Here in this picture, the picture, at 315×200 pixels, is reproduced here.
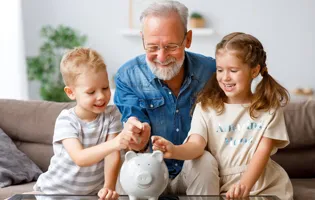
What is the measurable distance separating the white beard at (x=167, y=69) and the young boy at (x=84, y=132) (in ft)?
0.79

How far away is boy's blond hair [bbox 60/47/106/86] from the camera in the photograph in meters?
2.15

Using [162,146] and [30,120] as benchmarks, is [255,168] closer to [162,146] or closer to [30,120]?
[162,146]

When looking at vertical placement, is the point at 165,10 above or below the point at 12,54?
above

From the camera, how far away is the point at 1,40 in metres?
5.22

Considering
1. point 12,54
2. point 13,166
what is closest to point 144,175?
point 13,166

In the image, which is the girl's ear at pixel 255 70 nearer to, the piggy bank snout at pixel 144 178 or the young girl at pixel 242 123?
the young girl at pixel 242 123

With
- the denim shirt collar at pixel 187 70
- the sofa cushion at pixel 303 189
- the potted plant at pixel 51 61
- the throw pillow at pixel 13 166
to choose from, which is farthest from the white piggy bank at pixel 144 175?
the potted plant at pixel 51 61

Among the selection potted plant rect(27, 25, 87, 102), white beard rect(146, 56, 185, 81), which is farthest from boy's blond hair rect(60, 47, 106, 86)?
potted plant rect(27, 25, 87, 102)

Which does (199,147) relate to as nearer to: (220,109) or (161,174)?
(220,109)

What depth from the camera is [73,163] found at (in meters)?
2.26

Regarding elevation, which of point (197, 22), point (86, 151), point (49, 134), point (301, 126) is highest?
point (197, 22)

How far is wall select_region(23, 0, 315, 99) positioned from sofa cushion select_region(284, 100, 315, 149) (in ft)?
9.60

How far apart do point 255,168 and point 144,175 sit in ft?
1.77

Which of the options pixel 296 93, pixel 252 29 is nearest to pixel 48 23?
pixel 252 29
